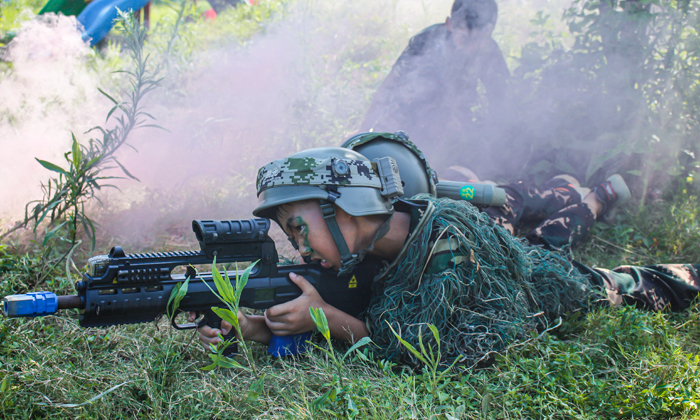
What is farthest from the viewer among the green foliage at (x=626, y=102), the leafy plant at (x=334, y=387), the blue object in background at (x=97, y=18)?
the blue object in background at (x=97, y=18)

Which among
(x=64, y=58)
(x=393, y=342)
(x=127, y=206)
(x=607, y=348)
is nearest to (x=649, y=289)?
(x=607, y=348)

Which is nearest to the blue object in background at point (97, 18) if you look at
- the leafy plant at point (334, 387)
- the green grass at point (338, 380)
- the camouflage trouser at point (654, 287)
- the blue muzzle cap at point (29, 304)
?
the green grass at point (338, 380)

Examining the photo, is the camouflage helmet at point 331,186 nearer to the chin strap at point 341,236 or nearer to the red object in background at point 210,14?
the chin strap at point 341,236

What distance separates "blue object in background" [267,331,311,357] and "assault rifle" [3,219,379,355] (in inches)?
0.4

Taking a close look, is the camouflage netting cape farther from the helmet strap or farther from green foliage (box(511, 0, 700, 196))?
green foliage (box(511, 0, 700, 196))

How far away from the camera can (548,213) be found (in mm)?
3791

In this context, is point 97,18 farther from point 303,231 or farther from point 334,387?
point 334,387

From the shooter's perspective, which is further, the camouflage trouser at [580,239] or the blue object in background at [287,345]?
the camouflage trouser at [580,239]

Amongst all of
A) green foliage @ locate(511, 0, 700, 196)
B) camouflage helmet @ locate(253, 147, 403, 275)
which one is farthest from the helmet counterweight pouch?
A: green foliage @ locate(511, 0, 700, 196)

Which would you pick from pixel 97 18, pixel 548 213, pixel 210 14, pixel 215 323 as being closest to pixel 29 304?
pixel 215 323

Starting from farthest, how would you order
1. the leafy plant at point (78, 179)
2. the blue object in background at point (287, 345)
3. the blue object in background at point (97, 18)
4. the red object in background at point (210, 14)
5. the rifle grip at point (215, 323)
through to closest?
the red object in background at point (210, 14) < the blue object in background at point (97, 18) < the leafy plant at point (78, 179) < the blue object in background at point (287, 345) < the rifle grip at point (215, 323)

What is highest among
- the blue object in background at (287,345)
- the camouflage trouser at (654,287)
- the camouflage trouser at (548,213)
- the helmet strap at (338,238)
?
the helmet strap at (338,238)

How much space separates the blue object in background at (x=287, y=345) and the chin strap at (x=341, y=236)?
38 cm

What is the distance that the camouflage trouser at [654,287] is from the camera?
2754mm
